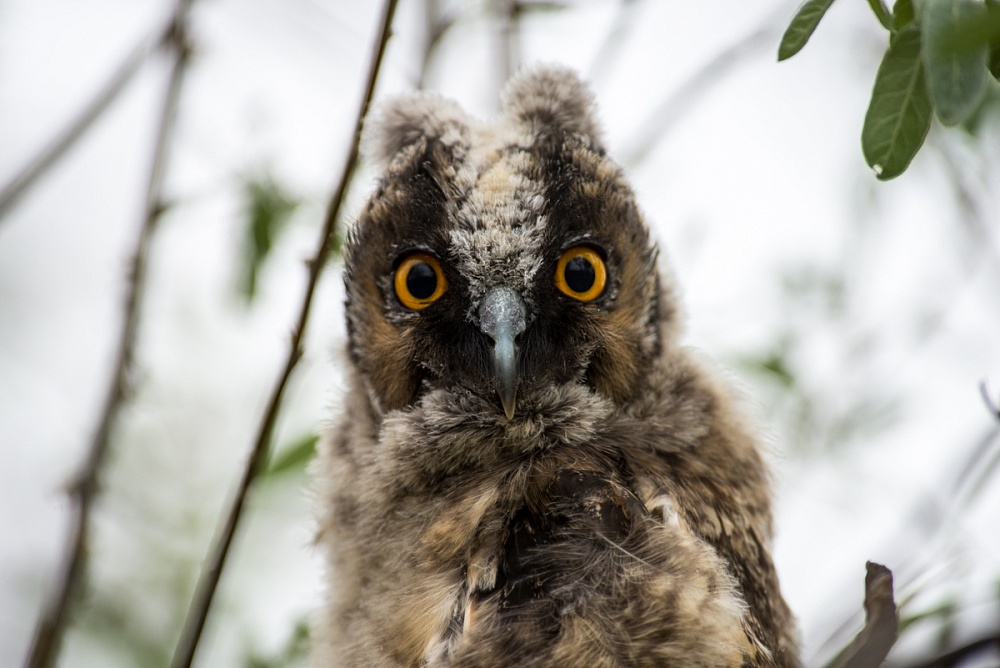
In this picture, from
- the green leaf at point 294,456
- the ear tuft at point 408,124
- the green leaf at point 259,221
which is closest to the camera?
the ear tuft at point 408,124

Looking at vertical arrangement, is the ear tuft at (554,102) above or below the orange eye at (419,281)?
above

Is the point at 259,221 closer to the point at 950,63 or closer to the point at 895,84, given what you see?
the point at 895,84

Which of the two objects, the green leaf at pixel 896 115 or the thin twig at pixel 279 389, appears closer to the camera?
the green leaf at pixel 896 115

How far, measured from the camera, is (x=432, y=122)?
250 cm


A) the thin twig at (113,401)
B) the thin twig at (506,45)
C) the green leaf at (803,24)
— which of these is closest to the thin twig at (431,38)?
the thin twig at (506,45)

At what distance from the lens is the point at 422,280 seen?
2227 millimetres

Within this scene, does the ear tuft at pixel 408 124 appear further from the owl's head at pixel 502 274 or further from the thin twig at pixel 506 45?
the thin twig at pixel 506 45

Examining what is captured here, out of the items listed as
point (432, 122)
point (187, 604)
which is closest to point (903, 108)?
point (432, 122)

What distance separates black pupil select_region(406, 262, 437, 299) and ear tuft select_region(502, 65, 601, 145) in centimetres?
53

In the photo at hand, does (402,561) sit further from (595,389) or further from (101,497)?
(101,497)

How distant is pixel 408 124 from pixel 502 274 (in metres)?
0.60

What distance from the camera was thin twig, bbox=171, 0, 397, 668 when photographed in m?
1.80

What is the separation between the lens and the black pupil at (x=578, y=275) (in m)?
2.23

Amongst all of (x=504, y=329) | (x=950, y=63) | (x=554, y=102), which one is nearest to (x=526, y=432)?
(x=504, y=329)
